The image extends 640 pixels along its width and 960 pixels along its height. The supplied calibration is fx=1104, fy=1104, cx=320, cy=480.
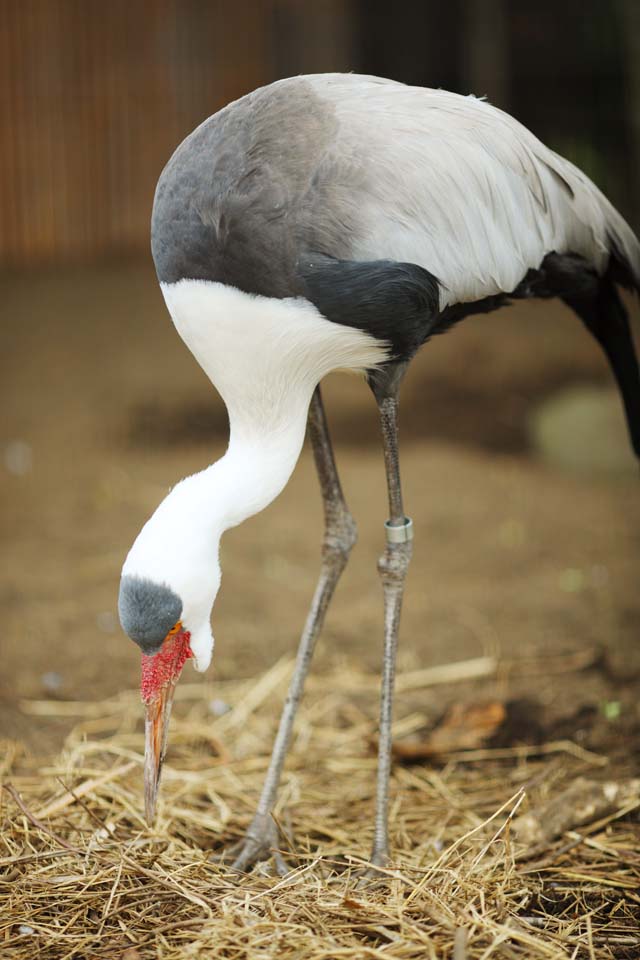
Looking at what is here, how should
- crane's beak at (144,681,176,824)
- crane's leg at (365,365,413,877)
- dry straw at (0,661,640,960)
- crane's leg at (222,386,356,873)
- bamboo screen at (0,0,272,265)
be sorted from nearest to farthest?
1. dry straw at (0,661,640,960)
2. crane's beak at (144,681,176,824)
3. crane's leg at (365,365,413,877)
4. crane's leg at (222,386,356,873)
5. bamboo screen at (0,0,272,265)

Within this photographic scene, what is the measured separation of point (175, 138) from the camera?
875 cm

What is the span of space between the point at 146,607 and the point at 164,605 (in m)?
0.04

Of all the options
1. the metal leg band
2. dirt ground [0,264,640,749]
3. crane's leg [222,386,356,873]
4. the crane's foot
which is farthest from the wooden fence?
the crane's foot

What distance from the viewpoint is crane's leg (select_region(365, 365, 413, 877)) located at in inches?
115

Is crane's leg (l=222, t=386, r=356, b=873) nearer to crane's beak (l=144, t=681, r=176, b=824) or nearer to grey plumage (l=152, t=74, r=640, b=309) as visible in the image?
crane's beak (l=144, t=681, r=176, b=824)

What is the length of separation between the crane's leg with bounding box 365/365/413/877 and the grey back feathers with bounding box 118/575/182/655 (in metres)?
0.70

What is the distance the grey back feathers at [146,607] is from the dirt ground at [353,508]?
132cm

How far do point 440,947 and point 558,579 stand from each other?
103 inches

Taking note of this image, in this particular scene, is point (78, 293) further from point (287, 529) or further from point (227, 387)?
point (227, 387)

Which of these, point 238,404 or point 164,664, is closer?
point 164,664

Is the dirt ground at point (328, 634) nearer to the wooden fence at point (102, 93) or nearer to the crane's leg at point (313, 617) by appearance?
the crane's leg at point (313, 617)

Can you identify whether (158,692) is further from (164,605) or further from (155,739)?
(164,605)

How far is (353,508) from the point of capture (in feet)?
18.1

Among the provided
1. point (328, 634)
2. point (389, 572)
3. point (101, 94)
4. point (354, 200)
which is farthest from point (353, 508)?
point (101, 94)
